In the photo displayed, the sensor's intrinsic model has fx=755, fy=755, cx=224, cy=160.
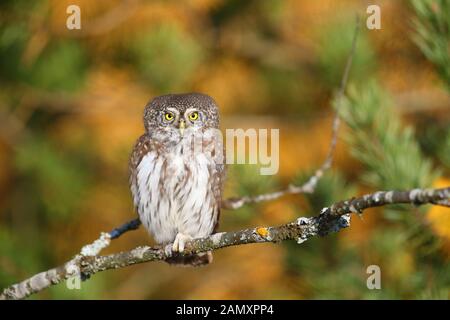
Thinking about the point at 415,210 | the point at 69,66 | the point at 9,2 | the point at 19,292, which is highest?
the point at 9,2

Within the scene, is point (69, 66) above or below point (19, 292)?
above

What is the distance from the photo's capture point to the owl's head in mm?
3156

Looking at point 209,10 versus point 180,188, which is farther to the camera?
point 209,10

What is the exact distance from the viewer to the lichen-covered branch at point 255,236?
1859 millimetres

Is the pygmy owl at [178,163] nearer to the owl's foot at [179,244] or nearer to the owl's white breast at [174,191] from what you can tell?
the owl's white breast at [174,191]

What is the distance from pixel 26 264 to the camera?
14.3 feet

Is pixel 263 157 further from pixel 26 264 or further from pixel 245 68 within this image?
pixel 245 68

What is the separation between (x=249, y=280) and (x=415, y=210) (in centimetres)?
245

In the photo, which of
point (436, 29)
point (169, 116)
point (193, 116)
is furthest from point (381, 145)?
point (169, 116)

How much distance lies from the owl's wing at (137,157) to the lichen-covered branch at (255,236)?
0.36m

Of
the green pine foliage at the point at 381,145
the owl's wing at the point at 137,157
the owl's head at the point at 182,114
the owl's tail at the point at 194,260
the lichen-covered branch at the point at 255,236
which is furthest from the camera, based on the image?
the owl's tail at the point at 194,260

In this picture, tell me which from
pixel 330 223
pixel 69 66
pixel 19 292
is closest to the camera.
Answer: pixel 330 223

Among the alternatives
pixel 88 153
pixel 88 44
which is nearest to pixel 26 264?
A: pixel 88 153

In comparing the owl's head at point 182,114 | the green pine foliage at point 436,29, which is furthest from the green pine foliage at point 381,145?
the owl's head at point 182,114
